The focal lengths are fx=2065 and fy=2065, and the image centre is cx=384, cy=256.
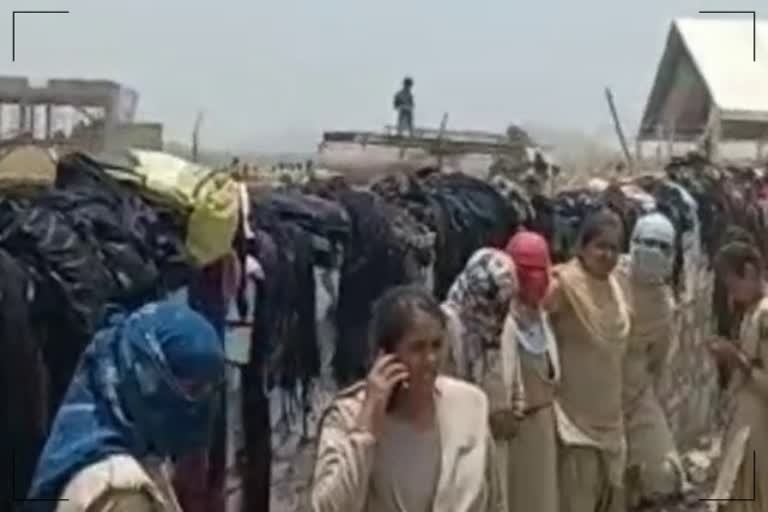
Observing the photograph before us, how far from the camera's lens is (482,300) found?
303 inches

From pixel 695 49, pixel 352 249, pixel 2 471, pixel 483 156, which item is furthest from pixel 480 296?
pixel 695 49

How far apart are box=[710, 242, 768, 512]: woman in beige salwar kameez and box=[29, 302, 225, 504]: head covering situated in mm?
4815

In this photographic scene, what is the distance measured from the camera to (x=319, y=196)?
326 inches

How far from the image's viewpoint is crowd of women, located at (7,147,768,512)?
429 centimetres

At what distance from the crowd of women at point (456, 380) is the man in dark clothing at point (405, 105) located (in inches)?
471

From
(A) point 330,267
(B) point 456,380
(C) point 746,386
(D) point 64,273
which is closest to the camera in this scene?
(D) point 64,273

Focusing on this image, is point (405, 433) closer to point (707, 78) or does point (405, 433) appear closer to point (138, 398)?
point (138, 398)

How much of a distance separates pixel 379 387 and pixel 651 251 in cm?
515

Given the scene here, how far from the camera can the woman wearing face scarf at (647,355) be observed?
10375mm

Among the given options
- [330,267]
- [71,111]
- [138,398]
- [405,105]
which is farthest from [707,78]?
[138,398]

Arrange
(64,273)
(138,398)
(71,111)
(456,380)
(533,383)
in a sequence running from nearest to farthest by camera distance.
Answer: (138,398) → (64,273) → (456,380) → (533,383) → (71,111)

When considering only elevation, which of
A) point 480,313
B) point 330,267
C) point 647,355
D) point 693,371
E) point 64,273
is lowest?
point 693,371

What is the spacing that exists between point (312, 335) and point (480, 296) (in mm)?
661

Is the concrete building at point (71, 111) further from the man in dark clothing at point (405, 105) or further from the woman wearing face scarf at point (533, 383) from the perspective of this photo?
the man in dark clothing at point (405, 105)
